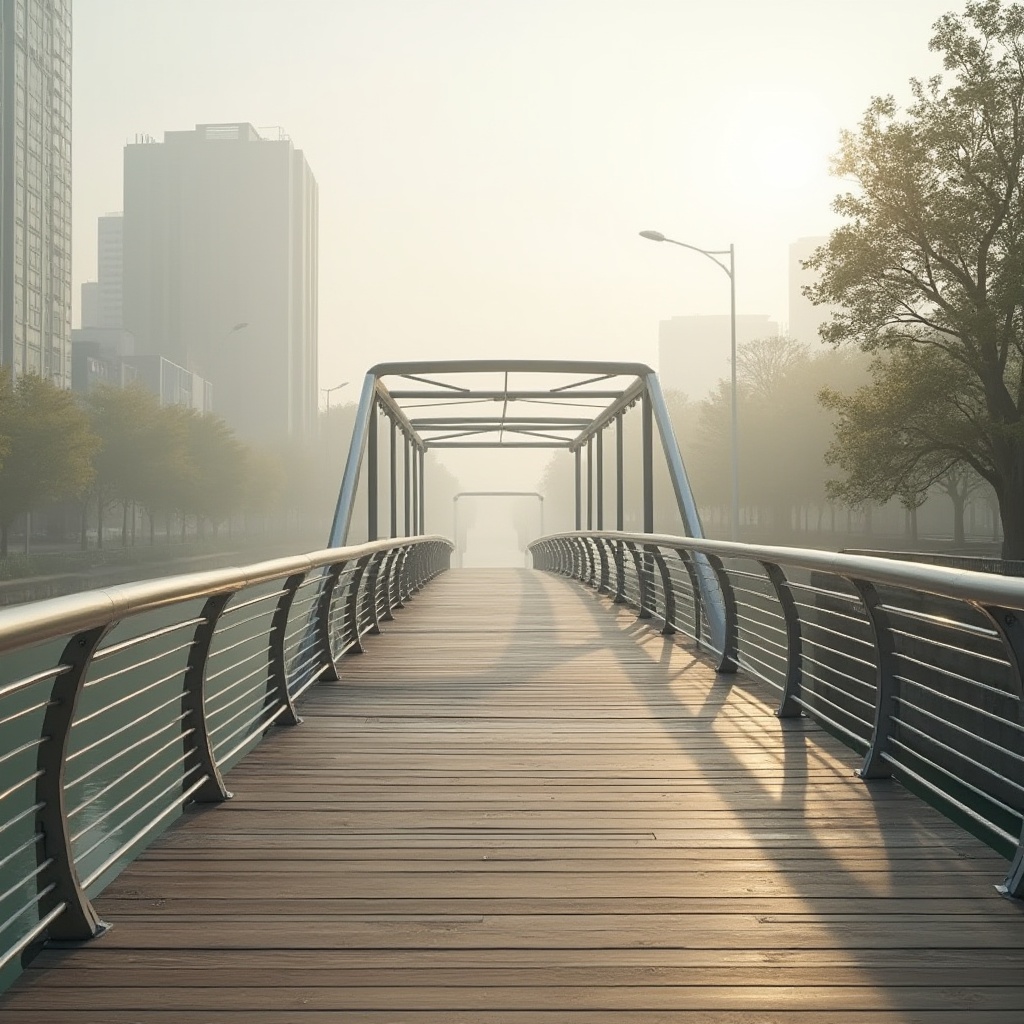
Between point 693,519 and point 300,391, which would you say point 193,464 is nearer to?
point 693,519

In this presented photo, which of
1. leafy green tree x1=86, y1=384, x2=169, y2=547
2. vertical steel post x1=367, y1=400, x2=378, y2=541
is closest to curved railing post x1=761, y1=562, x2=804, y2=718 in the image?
vertical steel post x1=367, y1=400, x2=378, y2=541

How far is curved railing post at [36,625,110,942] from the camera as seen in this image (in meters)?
3.12

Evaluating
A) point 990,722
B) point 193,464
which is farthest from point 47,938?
point 193,464

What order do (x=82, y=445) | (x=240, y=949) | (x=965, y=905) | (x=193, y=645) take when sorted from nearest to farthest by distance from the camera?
1. (x=240, y=949)
2. (x=965, y=905)
3. (x=193, y=645)
4. (x=82, y=445)

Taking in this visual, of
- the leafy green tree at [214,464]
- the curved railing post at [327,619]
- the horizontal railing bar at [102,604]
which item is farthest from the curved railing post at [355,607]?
the leafy green tree at [214,464]

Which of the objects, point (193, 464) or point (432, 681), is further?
point (193, 464)

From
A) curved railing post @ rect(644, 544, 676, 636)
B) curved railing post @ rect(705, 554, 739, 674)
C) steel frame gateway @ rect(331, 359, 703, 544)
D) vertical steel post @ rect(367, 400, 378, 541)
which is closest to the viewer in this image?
curved railing post @ rect(705, 554, 739, 674)

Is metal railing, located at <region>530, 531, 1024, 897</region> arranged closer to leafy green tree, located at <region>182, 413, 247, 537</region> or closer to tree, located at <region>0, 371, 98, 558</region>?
tree, located at <region>0, 371, 98, 558</region>

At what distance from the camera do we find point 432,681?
27.5ft

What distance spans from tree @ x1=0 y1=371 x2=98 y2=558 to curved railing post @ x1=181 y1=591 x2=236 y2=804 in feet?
112

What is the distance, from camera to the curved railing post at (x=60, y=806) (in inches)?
123

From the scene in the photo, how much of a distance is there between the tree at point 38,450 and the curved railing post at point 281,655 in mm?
32524

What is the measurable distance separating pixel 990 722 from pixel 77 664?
37.6 ft

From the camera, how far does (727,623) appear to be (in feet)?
27.5
